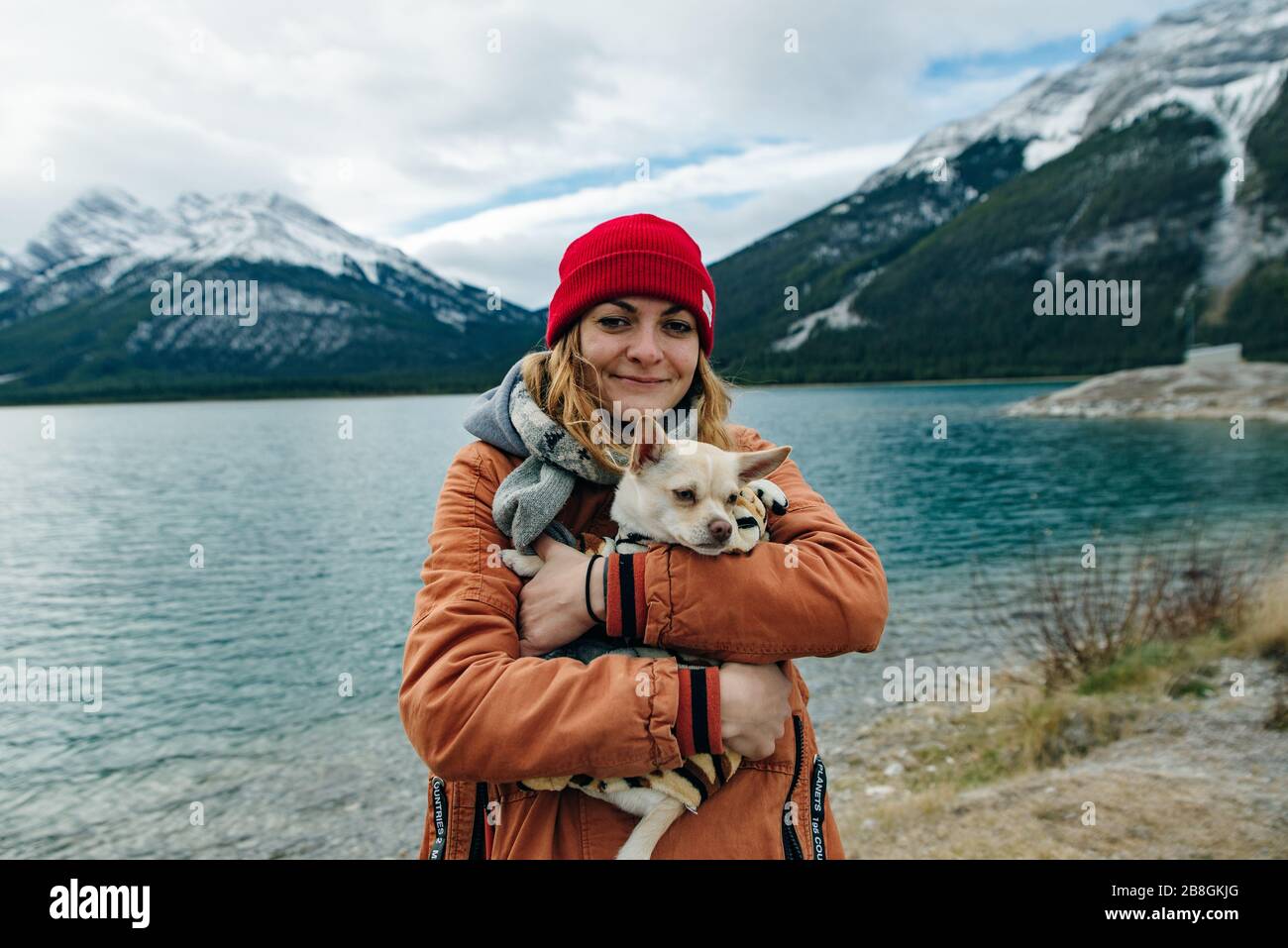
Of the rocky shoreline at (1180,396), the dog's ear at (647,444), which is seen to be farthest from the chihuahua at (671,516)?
the rocky shoreline at (1180,396)

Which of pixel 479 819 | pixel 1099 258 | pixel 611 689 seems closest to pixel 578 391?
pixel 611 689

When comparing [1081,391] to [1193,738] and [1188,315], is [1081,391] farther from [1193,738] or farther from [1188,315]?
[1188,315]

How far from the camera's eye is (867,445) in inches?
1711

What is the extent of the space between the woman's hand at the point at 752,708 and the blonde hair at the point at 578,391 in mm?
893

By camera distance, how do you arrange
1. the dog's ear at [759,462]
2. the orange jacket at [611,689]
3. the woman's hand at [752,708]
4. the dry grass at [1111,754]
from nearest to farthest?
the orange jacket at [611,689] < the woman's hand at [752,708] < the dog's ear at [759,462] < the dry grass at [1111,754]

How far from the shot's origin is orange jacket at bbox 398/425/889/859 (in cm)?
193

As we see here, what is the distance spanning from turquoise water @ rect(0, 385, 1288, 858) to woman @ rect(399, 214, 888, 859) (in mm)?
3278

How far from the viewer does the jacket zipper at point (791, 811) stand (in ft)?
7.31

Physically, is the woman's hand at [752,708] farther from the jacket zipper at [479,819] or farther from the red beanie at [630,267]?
the red beanie at [630,267]

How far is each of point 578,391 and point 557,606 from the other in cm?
80

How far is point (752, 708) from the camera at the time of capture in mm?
2115

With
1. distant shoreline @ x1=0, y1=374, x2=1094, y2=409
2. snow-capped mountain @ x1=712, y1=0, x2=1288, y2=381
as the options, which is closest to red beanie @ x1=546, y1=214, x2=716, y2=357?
distant shoreline @ x1=0, y1=374, x2=1094, y2=409

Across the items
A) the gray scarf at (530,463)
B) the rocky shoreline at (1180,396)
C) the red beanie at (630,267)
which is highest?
the rocky shoreline at (1180,396)
